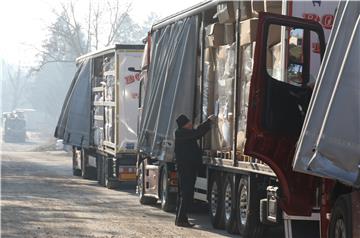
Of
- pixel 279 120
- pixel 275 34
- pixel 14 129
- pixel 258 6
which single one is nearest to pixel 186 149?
pixel 258 6

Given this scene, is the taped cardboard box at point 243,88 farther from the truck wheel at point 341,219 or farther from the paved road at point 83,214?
the truck wheel at point 341,219

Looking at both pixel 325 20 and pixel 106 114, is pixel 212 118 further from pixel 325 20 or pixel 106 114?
pixel 106 114

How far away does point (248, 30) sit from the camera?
1302cm

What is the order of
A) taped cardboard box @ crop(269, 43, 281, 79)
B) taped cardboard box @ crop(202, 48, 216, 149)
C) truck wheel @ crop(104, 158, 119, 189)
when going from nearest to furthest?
taped cardboard box @ crop(269, 43, 281, 79) → taped cardboard box @ crop(202, 48, 216, 149) → truck wheel @ crop(104, 158, 119, 189)

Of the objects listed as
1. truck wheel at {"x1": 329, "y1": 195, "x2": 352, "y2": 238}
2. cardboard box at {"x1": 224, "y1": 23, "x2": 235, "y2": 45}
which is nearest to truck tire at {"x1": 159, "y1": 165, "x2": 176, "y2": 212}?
cardboard box at {"x1": 224, "y1": 23, "x2": 235, "y2": 45}

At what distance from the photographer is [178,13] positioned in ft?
56.1

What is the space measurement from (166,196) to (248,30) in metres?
5.53

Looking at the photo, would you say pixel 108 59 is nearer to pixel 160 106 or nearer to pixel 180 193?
pixel 160 106

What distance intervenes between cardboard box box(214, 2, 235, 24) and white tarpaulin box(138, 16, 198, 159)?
1620 mm

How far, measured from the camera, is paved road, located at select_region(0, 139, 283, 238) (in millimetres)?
14008

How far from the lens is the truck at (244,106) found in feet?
33.8

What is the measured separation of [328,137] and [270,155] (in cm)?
239

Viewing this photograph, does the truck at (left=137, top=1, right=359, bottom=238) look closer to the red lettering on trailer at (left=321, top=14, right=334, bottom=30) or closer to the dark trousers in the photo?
the red lettering on trailer at (left=321, top=14, right=334, bottom=30)

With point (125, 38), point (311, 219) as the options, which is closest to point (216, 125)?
point (311, 219)
